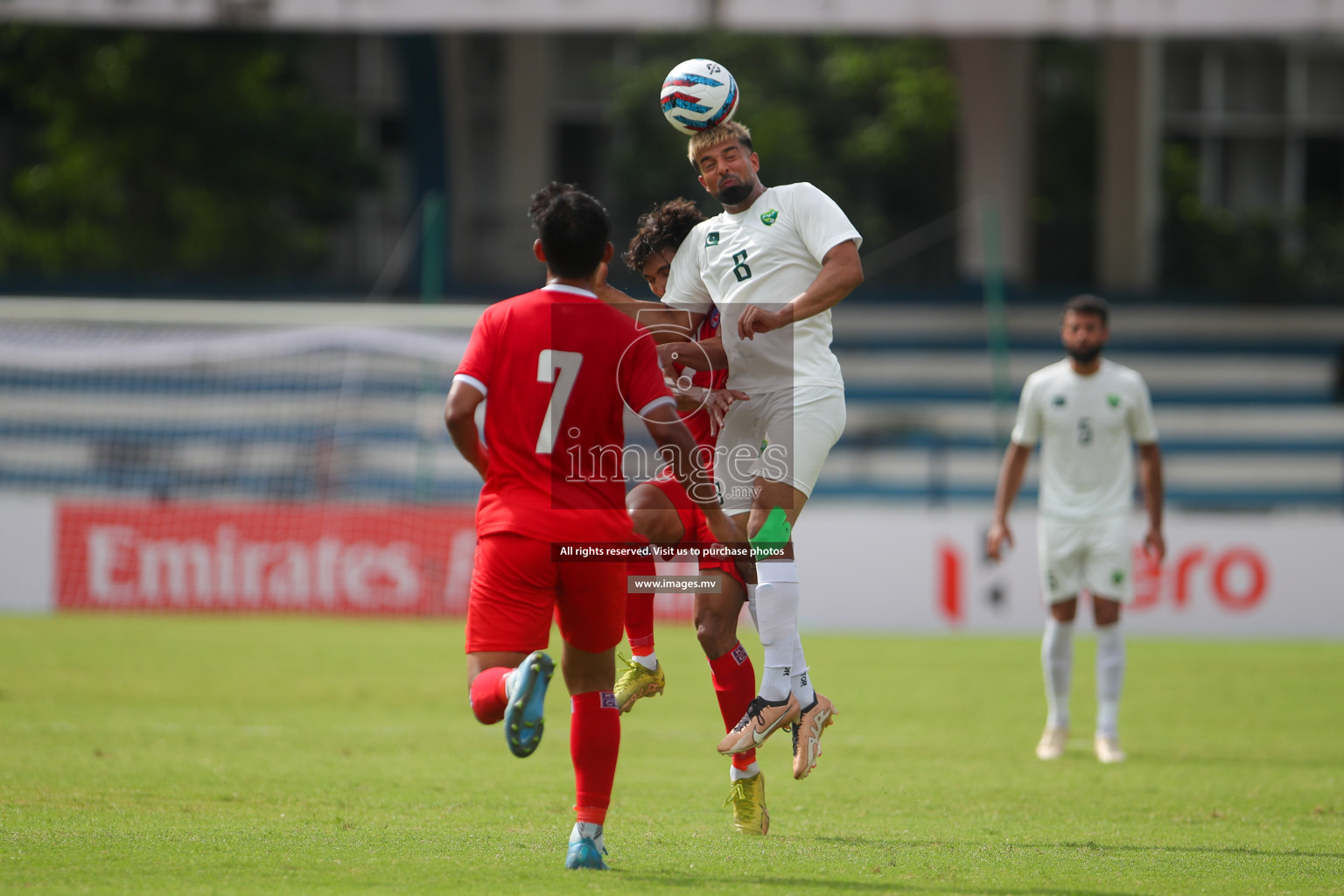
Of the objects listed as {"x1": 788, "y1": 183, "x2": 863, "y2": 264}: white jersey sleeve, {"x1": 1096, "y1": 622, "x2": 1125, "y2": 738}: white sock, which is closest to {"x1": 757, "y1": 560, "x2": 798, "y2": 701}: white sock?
{"x1": 788, "y1": 183, "x2": 863, "y2": 264}: white jersey sleeve

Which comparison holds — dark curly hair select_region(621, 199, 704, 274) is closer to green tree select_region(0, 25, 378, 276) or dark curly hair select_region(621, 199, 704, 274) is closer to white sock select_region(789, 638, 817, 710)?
white sock select_region(789, 638, 817, 710)

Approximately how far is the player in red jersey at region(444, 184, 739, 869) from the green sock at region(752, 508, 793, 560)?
1.01 meters

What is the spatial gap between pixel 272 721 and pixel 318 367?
1007 cm

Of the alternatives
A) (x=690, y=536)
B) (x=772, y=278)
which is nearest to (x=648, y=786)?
(x=690, y=536)

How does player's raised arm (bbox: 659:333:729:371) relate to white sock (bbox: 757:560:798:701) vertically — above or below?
above

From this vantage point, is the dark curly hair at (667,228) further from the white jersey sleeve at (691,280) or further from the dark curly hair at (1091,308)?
the dark curly hair at (1091,308)

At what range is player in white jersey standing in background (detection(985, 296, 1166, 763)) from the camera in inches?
332

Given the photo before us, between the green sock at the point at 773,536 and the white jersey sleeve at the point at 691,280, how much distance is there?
0.98 m

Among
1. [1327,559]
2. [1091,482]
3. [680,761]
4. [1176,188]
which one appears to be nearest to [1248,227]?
[1176,188]

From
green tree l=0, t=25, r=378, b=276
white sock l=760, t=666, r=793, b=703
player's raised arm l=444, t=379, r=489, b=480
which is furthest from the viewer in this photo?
green tree l=0, t=25, r=378, b=276

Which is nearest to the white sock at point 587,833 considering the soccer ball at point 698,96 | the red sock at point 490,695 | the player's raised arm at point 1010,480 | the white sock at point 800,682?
the red sock at point 490,695

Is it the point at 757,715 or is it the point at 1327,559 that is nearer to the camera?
the point at 757,715

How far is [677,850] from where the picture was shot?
5168 millimetres

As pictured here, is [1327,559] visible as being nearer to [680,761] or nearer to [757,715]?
[680,761]
